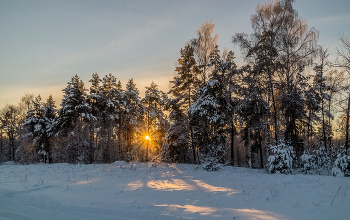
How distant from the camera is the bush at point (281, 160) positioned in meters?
12.7

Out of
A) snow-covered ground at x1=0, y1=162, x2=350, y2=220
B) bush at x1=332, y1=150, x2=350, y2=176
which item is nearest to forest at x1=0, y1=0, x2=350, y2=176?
bush at x1=332, y1=150, x2=350, y2=176

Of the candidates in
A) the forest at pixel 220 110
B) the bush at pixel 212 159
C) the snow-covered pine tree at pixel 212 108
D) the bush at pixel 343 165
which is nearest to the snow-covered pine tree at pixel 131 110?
the forest at pixel 220 110

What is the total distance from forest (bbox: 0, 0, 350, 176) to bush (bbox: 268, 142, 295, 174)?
0.20 feet

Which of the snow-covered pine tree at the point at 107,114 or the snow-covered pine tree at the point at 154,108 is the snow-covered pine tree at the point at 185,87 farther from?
the snow-covered pine tree at the point at 107,114

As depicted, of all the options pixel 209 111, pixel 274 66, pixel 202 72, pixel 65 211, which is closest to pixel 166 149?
pixel 209 111

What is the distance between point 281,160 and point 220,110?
7.14 m

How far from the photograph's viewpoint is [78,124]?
24.2 metres

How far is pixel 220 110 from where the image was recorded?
61.4ft

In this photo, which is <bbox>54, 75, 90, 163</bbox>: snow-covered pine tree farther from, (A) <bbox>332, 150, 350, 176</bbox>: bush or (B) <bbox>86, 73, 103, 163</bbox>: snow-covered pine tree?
(A) <bbox>332, 150, 350, 176</bbox>: bush

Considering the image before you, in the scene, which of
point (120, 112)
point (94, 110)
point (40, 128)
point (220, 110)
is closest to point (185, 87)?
point (220, 110)

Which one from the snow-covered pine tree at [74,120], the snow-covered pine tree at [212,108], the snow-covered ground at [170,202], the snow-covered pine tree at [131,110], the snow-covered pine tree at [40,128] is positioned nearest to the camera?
the snow-covered ground at [170,202]

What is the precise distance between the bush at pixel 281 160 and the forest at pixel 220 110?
62 millimetres

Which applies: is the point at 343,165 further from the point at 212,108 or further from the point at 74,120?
the point at 74,120

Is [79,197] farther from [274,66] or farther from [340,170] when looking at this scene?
[274,66]
